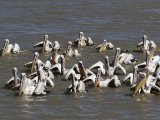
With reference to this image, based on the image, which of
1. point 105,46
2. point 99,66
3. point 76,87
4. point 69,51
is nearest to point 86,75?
point 99,66

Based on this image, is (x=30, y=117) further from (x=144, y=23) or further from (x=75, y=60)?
(x=144, y=23)

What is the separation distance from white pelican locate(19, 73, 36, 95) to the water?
22 centimetres

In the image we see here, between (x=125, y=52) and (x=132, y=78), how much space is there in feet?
14.4

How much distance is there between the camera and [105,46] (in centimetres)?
2288

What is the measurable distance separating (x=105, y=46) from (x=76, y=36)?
2.60m

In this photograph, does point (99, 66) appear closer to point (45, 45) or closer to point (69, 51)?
point (69, 51)

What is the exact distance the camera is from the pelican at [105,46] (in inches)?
898

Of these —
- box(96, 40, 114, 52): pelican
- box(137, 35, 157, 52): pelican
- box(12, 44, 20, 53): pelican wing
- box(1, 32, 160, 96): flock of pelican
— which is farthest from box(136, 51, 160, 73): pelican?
box(12, 44, 20, 53): pelican wing

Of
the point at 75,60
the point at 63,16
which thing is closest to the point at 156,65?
the point at 75,60

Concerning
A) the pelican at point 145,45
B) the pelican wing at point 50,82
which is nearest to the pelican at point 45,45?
the pelican at point 145,45

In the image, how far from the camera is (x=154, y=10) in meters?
29.8

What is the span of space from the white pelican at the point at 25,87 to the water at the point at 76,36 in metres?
0.22

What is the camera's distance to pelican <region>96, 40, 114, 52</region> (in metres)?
22.8

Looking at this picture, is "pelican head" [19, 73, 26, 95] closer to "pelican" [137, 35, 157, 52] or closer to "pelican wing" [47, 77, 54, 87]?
"pelican wing" [47, 77, 54, 87]
